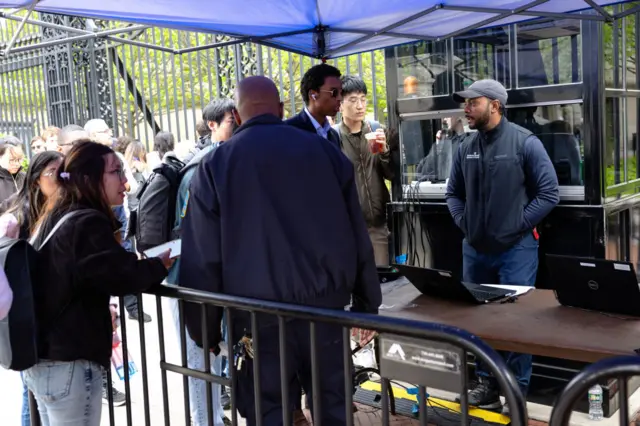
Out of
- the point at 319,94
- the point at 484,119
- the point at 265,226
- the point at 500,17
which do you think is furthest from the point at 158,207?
the point at 500,17

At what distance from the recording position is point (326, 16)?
571 centimetres

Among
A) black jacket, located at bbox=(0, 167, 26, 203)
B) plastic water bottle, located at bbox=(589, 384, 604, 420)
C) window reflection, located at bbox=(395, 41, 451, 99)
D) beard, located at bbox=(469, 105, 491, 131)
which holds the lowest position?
plastic water bottle, located at bbox=(589, 384, 604, 420)

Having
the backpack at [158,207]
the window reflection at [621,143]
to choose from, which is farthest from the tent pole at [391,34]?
the backpack at [158,207]

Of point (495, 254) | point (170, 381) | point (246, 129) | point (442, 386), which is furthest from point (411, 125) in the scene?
point (442, 386)

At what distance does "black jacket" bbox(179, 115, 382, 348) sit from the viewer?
323cm

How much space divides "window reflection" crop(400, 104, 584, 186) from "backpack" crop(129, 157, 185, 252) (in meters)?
2.67

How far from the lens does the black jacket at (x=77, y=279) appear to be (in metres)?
3.12

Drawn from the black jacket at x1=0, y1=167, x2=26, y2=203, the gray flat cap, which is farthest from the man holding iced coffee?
the black jacket at x1=0, y1=167, x2=26, y2=203

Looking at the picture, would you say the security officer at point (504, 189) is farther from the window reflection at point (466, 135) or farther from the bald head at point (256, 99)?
the bald head at point (256, 99)

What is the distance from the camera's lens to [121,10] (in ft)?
17.3

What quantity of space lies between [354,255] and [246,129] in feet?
2.53

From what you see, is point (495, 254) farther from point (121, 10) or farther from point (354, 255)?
point (121, 10)

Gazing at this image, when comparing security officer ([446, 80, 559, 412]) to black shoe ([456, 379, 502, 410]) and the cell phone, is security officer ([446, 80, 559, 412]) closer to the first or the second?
black shoe ([456, 379, 502, 410])

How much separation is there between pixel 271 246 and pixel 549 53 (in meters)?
3.46
